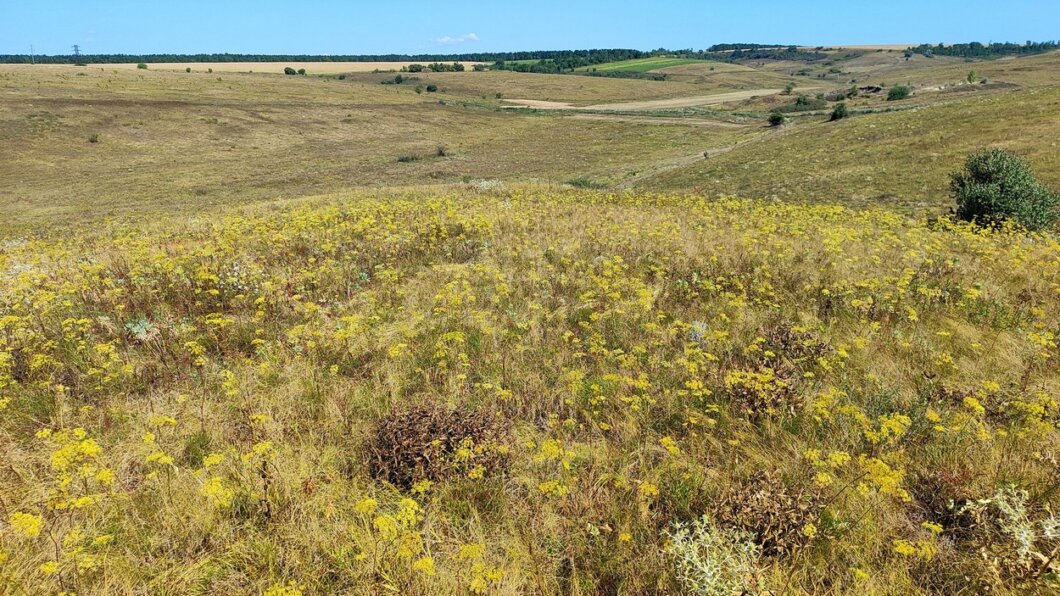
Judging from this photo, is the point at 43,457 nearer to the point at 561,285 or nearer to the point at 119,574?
the point at 119,574

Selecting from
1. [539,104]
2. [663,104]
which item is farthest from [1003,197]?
[663,104]

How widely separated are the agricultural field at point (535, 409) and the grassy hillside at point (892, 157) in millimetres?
8438

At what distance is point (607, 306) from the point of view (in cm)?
677

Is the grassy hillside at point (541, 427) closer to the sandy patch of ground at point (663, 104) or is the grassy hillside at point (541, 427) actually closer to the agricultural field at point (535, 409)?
the agricultural field at point (535, 409)

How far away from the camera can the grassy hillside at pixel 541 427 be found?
10.2 feet

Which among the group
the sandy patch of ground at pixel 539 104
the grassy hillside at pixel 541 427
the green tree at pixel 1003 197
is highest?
the sandy patch of ground at pixel 539 104

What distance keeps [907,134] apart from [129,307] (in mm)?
32896

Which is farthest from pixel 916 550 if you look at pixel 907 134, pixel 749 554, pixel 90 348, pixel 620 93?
pixel 620 93

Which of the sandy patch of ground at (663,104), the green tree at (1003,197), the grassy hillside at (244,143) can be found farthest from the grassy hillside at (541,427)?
the sandy patch of ground at (663,104)

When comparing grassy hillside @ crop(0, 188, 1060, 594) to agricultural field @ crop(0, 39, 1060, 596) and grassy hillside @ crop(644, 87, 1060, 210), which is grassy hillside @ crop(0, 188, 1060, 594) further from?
grassy hillside @ crop(644, 87, 1060, 210)

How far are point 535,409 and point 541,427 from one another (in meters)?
0.24

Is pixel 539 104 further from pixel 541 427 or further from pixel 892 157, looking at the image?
pixel 541 427

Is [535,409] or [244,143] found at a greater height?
[244,143]

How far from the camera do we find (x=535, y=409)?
477 cm
